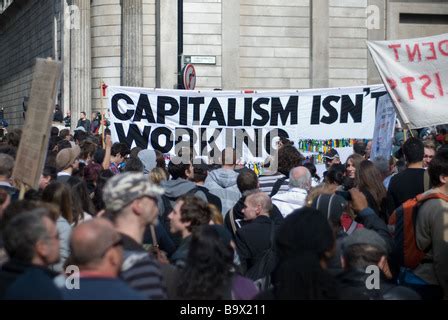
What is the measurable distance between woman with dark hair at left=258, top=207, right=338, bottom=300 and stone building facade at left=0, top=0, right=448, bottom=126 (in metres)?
21.1

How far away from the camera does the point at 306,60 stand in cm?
2681

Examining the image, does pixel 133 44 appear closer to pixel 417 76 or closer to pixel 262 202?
pixel 417 76

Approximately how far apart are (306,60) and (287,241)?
22645 mm

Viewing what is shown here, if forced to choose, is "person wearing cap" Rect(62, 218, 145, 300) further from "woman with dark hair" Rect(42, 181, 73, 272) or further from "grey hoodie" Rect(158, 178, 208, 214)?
"grey hoodie" Rect(158, 178, 208, 214)

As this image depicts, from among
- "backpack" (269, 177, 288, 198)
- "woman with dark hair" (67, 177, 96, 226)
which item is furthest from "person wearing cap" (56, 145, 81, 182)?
"backpack" (269, 177, 288, 198)

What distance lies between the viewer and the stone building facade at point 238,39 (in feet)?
84.5

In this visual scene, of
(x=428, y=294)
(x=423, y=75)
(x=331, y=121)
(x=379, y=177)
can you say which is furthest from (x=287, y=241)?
(x=331, y=121)

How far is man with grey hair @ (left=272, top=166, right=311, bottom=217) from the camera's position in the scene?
8305mm

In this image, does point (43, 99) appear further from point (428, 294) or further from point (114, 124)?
point (114, 124)

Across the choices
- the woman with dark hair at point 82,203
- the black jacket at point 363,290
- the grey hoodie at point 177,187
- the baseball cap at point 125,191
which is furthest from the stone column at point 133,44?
the black jacket at point 363,290

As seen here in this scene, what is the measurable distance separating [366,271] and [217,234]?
952 millimetres

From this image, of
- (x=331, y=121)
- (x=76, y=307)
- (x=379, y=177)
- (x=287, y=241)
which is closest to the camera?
(x=76, y=307)

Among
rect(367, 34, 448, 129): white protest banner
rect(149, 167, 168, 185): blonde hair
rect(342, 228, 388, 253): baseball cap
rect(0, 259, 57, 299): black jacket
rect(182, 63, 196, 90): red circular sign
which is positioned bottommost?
rect(0, 259, 57, 299): black jacket

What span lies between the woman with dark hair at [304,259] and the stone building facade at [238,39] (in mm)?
21149
